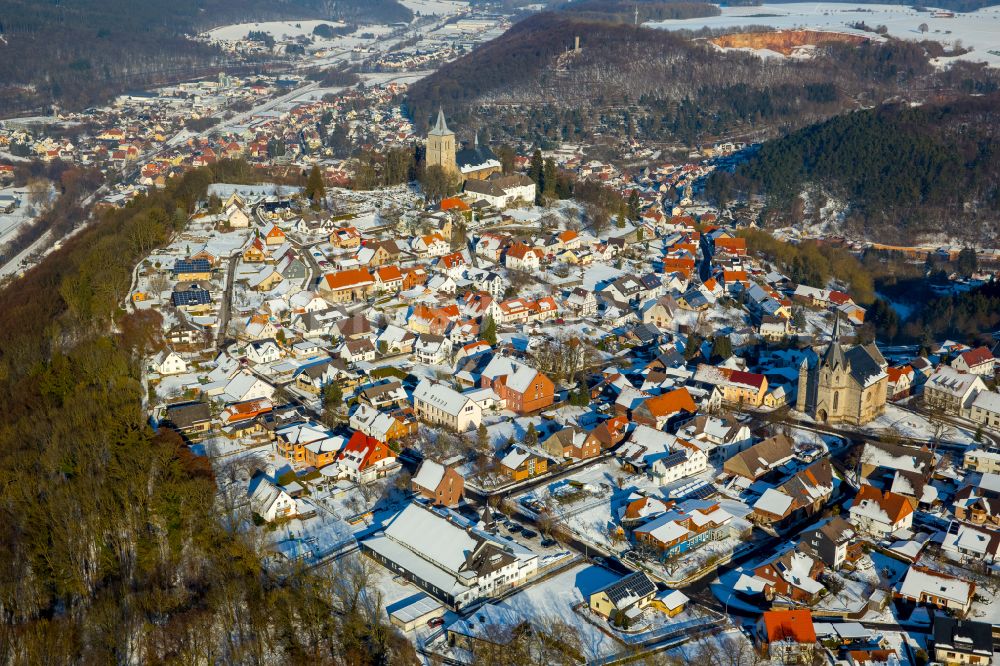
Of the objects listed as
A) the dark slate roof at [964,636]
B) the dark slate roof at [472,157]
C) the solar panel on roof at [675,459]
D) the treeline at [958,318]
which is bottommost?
the treeline at [958,318]

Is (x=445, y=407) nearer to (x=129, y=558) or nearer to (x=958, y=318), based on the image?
(x=129, y=558)

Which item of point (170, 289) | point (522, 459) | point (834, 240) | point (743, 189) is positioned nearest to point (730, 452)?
point (522, 459)

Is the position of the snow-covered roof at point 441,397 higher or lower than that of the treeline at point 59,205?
higher

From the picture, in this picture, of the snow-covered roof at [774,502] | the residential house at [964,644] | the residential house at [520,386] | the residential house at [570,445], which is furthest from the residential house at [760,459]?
the residential house at [964,644]

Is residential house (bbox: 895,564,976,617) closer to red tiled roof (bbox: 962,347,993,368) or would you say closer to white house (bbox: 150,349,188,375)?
red tiled roof (bbox: 962,347,993,368)

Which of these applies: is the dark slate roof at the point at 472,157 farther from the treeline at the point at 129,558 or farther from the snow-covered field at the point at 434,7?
the snow-covered field at the point at 434,7

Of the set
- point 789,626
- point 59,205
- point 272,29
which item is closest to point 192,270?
point 789,626

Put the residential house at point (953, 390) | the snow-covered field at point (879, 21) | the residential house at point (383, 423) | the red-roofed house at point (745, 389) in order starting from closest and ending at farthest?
the residential house at point (383, 423), the residential house at point (953, 390), the red-roofed house at point (745, 389), the snow-covered field at point (879, 21)

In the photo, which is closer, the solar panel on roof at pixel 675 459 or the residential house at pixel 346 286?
the solar panel on roof at pixel 675 459
